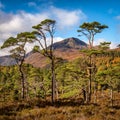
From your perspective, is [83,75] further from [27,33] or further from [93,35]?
[27,33]

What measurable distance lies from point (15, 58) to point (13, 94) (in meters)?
28.6

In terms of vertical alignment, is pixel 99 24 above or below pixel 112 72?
above

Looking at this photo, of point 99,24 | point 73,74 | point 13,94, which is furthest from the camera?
point 13,94

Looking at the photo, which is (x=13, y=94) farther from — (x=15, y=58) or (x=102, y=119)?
(x=102, y=119)

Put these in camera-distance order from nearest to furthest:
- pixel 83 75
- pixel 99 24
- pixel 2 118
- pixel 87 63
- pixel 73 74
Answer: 1. pixel 2 118
2. pixel 99 24
3. pixel 87 63
4. pixel 83 75
5. pixel 73 74

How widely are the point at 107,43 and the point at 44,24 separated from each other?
386 inches

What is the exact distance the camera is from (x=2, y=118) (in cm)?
1095

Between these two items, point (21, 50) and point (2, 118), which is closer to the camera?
point (2, 118)

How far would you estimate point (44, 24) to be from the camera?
2659 cm

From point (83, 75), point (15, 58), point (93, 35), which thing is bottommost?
point (83, 75)

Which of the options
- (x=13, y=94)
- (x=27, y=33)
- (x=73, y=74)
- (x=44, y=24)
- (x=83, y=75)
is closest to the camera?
(x=44, y=24)

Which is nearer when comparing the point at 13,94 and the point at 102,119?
the point at 102,119

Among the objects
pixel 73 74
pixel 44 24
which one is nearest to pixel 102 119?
pixel 44 24

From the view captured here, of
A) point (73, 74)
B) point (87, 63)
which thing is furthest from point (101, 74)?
point (87, 63)
